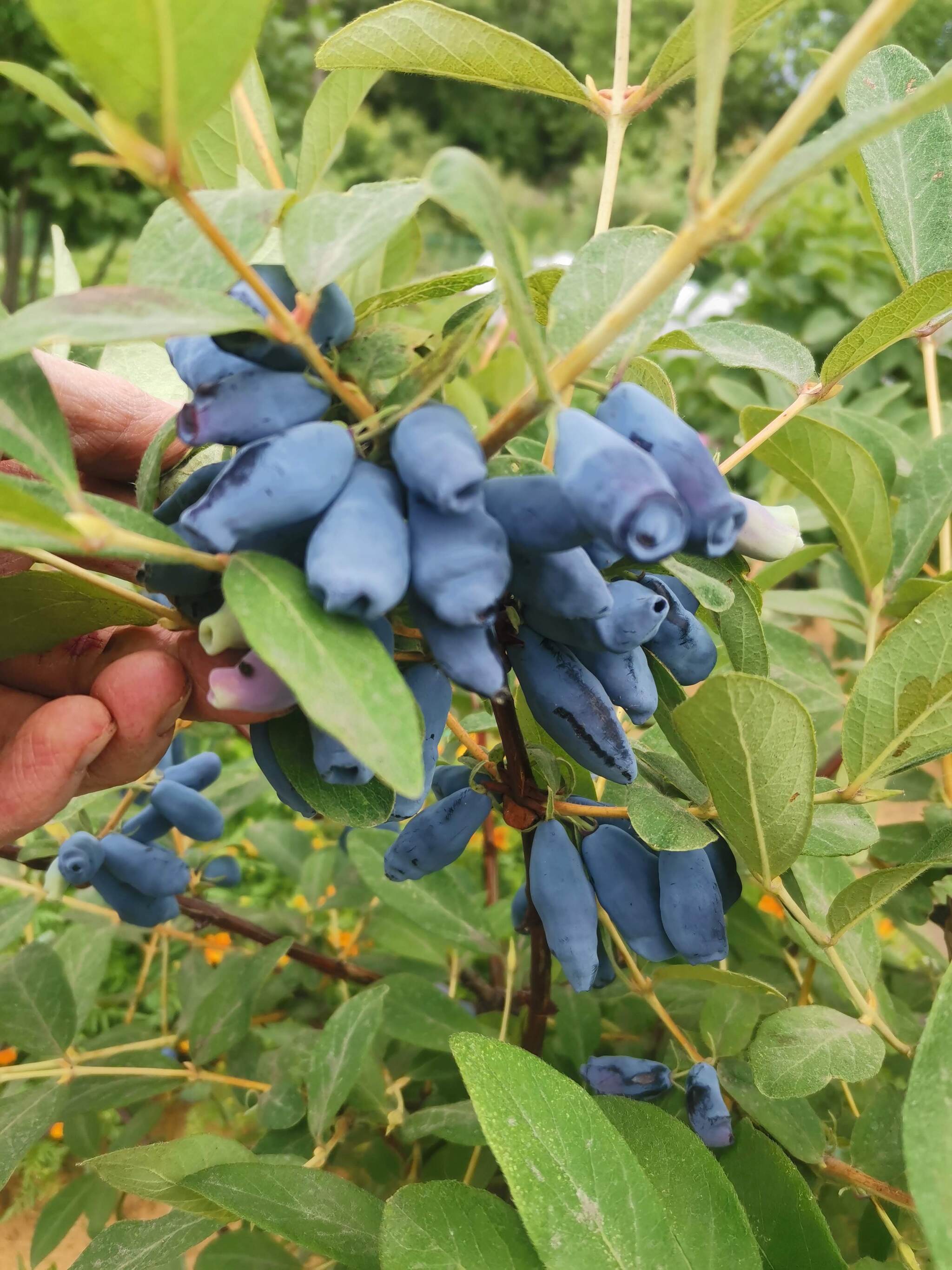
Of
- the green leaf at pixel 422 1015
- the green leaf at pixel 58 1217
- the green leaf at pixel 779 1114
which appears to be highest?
the green leaf at pixel 779 1114

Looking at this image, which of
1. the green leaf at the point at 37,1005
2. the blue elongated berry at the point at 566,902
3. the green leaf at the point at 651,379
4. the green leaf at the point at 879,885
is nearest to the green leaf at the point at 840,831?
the green leaf at the point at 879,885

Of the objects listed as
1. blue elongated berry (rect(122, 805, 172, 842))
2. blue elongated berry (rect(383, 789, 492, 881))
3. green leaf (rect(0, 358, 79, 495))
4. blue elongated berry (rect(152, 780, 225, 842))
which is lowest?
blue elongated berry (rect(122, 805, 172, 842))

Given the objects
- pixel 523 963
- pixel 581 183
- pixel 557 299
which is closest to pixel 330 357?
pixel 557 299

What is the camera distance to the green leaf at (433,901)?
0.83 meters

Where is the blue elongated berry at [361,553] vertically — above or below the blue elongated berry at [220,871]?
above

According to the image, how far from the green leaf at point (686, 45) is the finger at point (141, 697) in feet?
1.39

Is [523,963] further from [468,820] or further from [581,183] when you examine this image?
[581,183]

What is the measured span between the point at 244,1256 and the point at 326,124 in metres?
0.76

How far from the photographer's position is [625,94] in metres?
0.56

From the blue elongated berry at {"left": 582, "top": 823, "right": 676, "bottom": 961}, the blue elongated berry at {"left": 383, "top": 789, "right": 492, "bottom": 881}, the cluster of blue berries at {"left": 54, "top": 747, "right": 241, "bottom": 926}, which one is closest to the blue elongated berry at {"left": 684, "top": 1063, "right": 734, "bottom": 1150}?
the blue elongated berry at {"left": 582, "top": 823, "right": 676, "bottom": 961}

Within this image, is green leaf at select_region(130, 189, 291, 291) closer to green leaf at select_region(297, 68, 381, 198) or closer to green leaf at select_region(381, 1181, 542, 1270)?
green leaf at select_region(297, 68, 381, 198)

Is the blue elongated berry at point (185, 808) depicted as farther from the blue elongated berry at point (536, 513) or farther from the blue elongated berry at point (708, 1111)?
the blue elongated berry at point (536, 513)

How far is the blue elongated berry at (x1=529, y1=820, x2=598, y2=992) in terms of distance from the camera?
52 centimetres

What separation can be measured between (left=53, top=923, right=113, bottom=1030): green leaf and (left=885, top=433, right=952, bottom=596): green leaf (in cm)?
83
